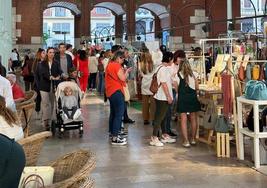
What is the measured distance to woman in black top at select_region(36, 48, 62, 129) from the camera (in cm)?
880

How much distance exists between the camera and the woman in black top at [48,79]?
8805 millimetres

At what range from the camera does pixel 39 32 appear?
25.1m

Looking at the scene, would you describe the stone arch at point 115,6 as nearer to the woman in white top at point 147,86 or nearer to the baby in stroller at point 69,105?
the woman in white top at point 147,86

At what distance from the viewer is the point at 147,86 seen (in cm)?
966

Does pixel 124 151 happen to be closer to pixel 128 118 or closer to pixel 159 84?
pixel 159 84

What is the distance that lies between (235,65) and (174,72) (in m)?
1.91

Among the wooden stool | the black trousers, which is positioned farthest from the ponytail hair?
the wooden stool

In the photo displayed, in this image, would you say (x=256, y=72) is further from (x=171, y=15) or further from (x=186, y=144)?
(x=171, y=15)

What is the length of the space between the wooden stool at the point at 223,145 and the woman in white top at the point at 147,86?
2875mm

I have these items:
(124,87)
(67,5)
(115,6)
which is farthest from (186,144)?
(115,6)

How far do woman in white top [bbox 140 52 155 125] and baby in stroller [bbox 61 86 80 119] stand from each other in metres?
1.74

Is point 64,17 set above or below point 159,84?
above

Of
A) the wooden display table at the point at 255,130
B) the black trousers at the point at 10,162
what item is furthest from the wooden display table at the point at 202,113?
the black trousers at the point at 10,162

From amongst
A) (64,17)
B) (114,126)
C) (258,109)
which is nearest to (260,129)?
(258,109)
